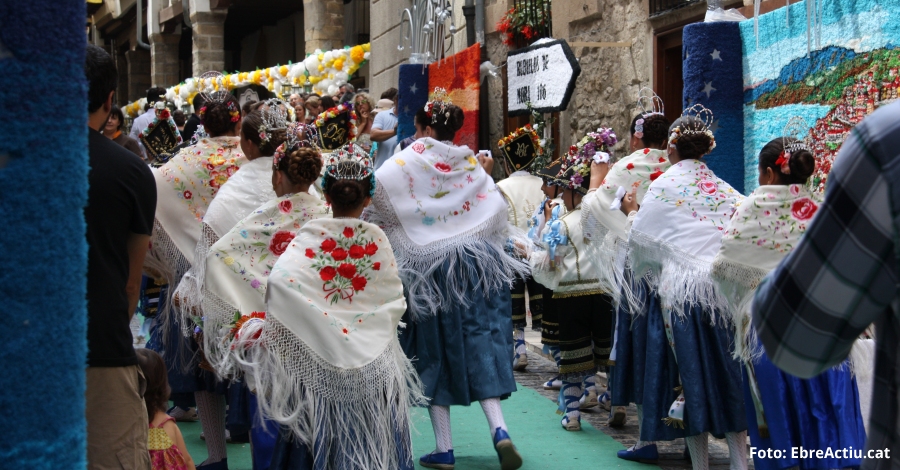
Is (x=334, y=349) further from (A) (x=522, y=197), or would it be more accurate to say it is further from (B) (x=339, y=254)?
(A) (x=522, y=197)

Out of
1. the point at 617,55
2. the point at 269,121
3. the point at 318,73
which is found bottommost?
the point at 269,121

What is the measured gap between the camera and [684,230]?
193 inches

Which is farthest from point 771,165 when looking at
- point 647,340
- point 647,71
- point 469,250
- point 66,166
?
point 647,71

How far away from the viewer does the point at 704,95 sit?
660 cm

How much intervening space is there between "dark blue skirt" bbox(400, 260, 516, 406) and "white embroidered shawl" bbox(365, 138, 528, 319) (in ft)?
0.24

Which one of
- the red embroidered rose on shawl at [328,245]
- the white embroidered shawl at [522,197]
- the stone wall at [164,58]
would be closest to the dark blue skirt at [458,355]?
the red embroidered rose on shawl at [328,245]

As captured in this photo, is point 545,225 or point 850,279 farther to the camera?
point 545,225

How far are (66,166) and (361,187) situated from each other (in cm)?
255

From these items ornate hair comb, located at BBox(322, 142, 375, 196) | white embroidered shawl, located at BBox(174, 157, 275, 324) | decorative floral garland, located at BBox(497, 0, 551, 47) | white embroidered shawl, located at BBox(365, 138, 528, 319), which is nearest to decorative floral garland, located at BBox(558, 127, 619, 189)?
white embroidered shawl, located at BBox(365, 138, 528, 319)

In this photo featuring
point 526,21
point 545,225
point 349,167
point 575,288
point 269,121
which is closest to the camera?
point 349,167

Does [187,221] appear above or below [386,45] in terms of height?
below

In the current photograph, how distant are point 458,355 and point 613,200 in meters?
1.29

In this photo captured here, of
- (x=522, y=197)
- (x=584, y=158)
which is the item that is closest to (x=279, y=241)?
(x=584, y=158)

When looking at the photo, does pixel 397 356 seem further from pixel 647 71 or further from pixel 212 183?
pixel 647 71
